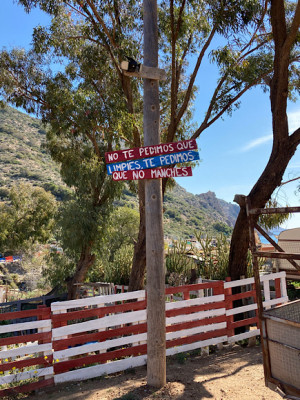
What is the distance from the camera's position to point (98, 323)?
554 cm

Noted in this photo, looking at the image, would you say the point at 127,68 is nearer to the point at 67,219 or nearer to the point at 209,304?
the point at 209,304

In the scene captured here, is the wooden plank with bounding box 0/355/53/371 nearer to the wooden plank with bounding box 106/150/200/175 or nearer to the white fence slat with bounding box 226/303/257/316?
the wooden plank with bounding box 106/150/200/175

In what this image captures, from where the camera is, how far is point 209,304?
22.6 ft

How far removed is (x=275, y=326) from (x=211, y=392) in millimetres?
1530

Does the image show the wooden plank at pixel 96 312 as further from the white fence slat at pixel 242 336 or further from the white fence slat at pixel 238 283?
the white fence slat at pixel 242 336

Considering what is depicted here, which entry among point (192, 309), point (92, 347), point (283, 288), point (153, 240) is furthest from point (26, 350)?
point (283, 288)

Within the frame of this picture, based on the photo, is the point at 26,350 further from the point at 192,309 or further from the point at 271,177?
the point at 271,177

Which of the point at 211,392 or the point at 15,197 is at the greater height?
the point at 15,197

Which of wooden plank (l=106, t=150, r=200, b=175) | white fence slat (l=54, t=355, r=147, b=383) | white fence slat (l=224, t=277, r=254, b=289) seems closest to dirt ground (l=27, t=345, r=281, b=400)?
white fence slat (l=54, t=355, r=147, b=383)

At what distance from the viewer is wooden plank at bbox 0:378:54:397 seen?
4.88 meters

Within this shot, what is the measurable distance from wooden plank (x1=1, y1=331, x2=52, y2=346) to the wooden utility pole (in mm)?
1449

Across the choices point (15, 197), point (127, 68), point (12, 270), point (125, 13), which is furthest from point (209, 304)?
point (12, 270)

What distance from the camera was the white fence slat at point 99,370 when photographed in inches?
212

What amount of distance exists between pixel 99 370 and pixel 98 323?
29.9 inches
